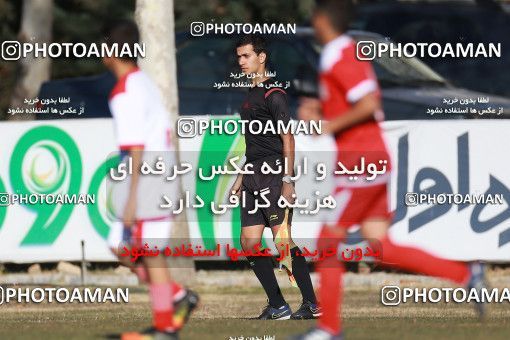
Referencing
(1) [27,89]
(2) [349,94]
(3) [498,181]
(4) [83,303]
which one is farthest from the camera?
(1) [27,89]

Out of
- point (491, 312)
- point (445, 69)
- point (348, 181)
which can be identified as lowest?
point (491, 312)

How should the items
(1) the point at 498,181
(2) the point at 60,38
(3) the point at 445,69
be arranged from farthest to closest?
(2) the point at 60,38
(3) the point at 445,69
(1) the point at 498,181

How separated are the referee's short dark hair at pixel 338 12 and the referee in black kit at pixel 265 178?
3442 millimetres

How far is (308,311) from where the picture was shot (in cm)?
1280

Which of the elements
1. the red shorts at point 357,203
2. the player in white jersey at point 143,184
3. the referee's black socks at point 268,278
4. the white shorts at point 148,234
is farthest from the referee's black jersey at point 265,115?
the red shorts at point 357,203

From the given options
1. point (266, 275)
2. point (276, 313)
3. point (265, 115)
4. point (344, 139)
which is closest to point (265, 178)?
point (265, 115)

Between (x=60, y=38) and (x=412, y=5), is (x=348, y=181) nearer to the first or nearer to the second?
(x=412, y=5)

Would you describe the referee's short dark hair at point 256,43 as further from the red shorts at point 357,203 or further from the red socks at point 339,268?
the red shorts at point 357,203

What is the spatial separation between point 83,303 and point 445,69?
6.46 m

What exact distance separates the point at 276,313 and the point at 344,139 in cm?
391

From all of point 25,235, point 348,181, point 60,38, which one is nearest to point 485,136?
point 25,235

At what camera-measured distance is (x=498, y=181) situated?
1666 cm

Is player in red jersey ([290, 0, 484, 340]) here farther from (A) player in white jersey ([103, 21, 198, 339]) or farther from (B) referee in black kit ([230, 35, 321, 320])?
(B) referee in black kit ([230, 35, 321, 320])

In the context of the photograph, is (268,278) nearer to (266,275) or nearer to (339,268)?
(266,275)
